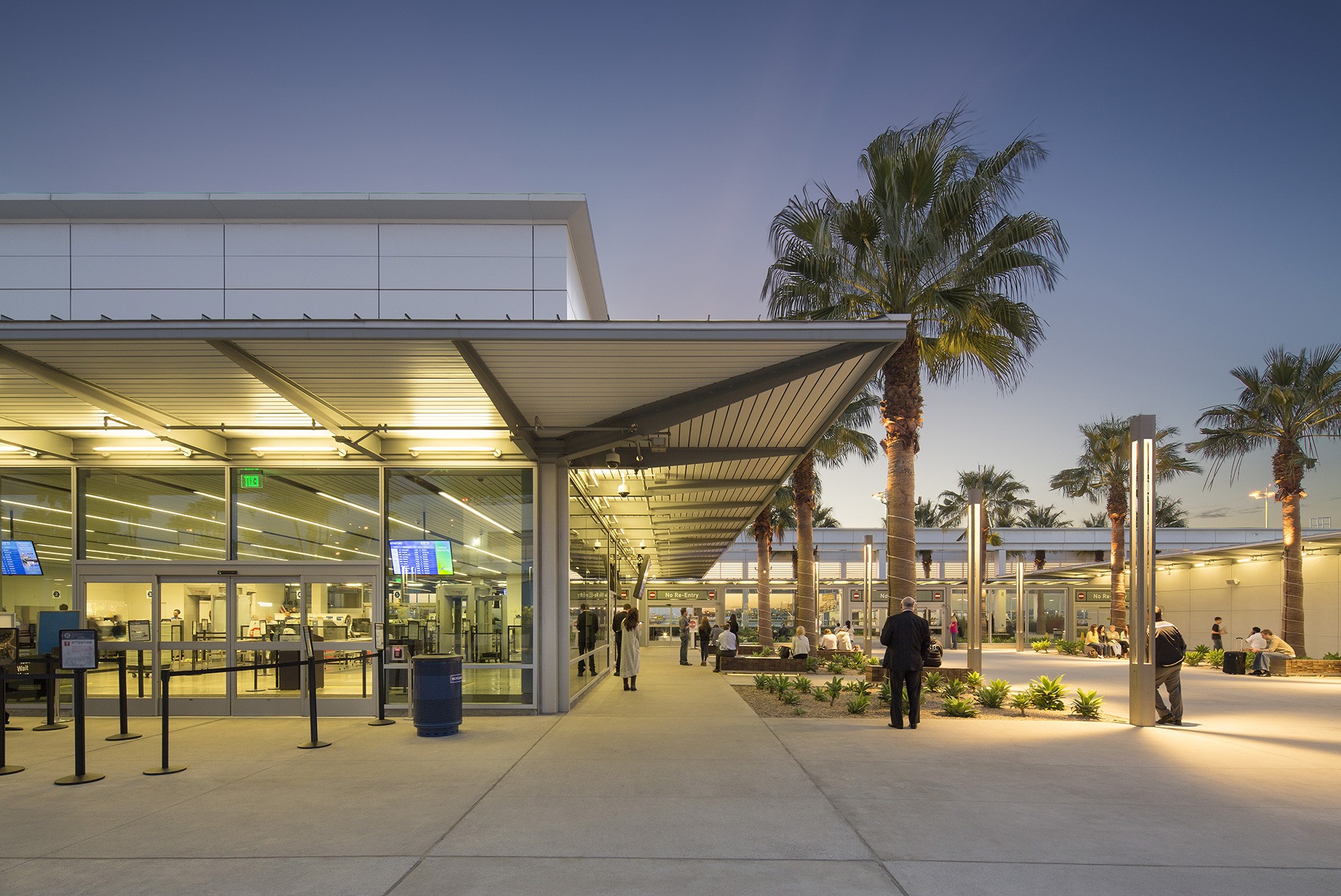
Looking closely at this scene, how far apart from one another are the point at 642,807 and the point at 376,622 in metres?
7.35

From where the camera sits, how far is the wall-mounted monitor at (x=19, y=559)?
46.1 feet

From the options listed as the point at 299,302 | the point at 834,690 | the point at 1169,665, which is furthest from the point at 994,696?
the point at 299,302

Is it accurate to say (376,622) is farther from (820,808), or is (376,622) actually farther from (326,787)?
(820,808)

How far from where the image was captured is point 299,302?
15.4 metres

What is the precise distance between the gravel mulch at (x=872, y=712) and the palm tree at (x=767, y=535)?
13230 millimetres

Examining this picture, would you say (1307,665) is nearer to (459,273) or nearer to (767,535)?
(767,535)

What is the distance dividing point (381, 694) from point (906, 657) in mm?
6807

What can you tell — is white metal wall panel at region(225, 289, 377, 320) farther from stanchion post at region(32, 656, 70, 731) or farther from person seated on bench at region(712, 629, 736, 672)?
person seated on bench at region(712, 629, 736, 672)

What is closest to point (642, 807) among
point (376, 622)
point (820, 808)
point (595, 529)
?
point (820, 808)

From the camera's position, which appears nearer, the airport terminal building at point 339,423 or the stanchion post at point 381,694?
the airport terminal building at point 339,423

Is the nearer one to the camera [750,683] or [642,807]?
[642,807]

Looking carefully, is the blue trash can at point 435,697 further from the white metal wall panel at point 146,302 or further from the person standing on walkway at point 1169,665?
the person standing on walkway at point 1169,665

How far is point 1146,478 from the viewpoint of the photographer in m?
12.3

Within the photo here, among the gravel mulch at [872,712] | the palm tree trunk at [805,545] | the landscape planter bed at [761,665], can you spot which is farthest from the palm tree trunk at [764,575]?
the gravel mulch at [872,712]
